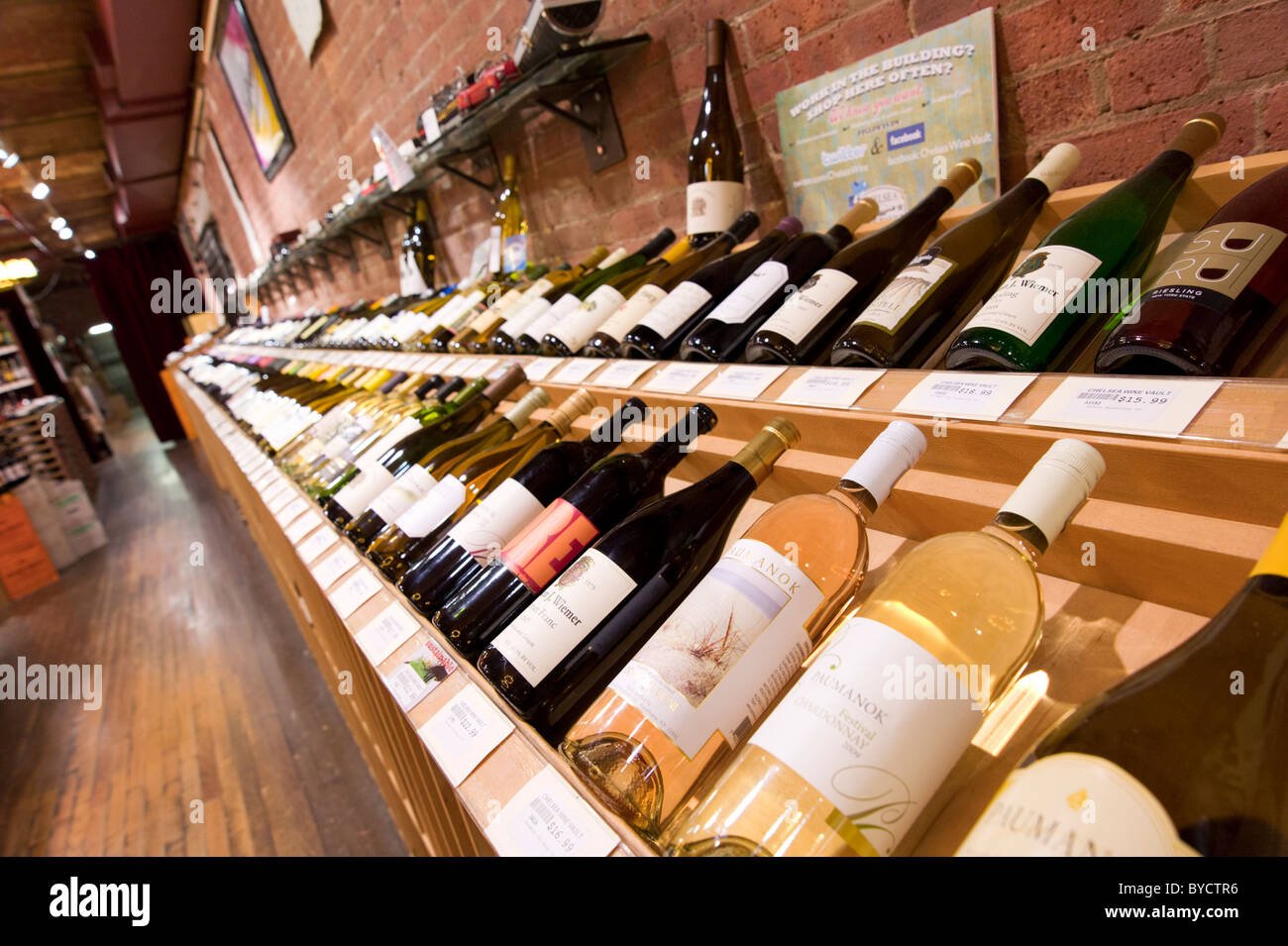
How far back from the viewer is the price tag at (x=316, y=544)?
3.62 feet

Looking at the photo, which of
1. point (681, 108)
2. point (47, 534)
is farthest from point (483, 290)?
point (47, 534)

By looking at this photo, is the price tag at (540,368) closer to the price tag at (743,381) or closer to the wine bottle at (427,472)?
the wine bottle at (427,472)

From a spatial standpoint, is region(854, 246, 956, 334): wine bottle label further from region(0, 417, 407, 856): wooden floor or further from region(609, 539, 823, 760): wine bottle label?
region(0, 417, 407, 856): wooden floor

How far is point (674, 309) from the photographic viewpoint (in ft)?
3.27

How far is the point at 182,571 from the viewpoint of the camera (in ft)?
12.9

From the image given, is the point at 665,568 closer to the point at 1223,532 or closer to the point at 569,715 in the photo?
the point at 569,715

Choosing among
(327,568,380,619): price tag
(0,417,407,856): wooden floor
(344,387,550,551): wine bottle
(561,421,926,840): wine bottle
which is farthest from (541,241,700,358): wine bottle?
(0,417,407,856): wooden floor

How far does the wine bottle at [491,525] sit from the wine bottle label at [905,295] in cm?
29

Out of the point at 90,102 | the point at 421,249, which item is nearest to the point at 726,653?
the point at 421,249

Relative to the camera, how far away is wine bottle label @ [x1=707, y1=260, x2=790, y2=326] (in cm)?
88

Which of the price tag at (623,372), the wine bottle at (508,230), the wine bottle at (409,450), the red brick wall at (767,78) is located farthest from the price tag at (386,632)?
the wine bottle at (508,230)

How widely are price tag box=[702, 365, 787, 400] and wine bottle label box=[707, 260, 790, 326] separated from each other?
9cm

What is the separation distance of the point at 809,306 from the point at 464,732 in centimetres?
60
